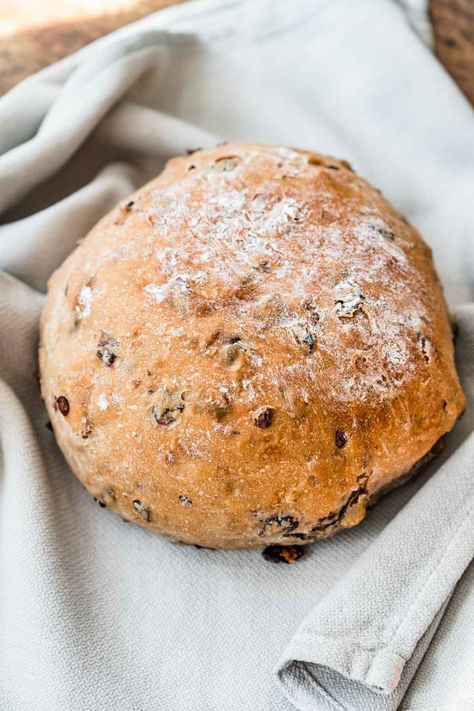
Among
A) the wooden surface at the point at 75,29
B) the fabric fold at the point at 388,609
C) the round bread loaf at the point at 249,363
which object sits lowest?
the fabric fold at the point at 388,609

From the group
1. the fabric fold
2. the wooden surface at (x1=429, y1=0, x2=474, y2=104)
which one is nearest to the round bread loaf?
the fabric fold

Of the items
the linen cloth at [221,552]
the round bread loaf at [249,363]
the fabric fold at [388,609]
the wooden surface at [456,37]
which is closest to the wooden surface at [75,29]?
the wooden surface at [456,37]

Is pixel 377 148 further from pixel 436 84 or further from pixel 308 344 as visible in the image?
pixel 308 344

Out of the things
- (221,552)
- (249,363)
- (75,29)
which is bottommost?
(221,552)

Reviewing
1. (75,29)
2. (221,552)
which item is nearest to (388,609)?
(221,552)

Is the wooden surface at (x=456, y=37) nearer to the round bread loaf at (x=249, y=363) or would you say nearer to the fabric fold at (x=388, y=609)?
the round bread loaf at (x=249, y=363)

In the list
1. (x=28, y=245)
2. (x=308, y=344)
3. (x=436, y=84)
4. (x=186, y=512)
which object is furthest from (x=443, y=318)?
(x=28, y=245)

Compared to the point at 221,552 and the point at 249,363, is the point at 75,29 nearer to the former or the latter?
the point at 249,363
